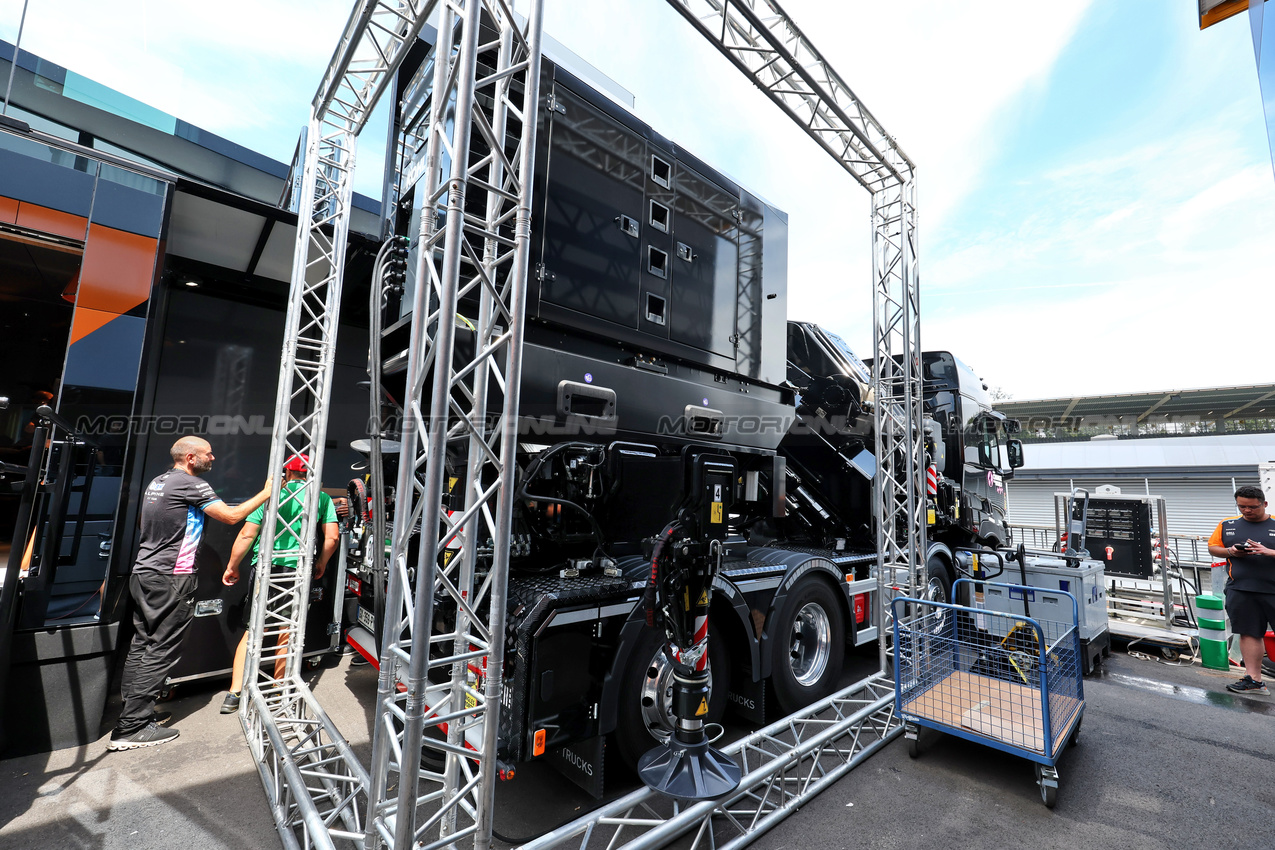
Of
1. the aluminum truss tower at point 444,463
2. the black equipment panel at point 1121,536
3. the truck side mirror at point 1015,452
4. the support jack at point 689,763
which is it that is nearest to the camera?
the aluminum truss tower at point 444,463

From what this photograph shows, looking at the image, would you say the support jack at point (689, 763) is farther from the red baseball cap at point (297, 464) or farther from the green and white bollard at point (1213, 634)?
the green and white bollard at point (1213, 634)

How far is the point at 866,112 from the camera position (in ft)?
16.4

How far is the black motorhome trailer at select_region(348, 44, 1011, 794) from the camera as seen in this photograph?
9.61ft

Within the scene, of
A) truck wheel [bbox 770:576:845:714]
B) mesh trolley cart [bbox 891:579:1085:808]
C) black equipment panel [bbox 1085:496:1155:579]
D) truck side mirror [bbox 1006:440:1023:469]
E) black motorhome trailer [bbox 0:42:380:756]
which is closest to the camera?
mesh trolley cart [bbox 891:579:1085:808]

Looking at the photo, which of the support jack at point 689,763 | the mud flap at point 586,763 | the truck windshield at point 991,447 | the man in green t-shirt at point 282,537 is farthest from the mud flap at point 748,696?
the truck windshield at point 991,447

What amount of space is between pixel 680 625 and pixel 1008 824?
2150 millimetres

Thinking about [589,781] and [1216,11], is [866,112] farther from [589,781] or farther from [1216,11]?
[589,781]

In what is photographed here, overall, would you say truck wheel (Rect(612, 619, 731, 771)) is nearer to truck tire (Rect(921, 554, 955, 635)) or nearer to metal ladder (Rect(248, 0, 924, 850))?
metal ladder (Rect(248, 0, 924, 850))

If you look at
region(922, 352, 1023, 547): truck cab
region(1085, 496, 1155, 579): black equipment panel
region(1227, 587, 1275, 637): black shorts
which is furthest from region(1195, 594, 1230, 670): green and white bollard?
region(1085, 496, 1155, 579): black equipment panel

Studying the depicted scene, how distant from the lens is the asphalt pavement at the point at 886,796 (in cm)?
284

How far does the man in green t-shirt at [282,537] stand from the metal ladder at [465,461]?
0.18 meters

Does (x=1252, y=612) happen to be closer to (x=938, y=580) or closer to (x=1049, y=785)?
(x=938, y=580)

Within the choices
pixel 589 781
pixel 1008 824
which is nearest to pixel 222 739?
pixel 589 781

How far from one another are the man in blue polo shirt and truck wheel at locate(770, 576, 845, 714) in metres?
4.21
